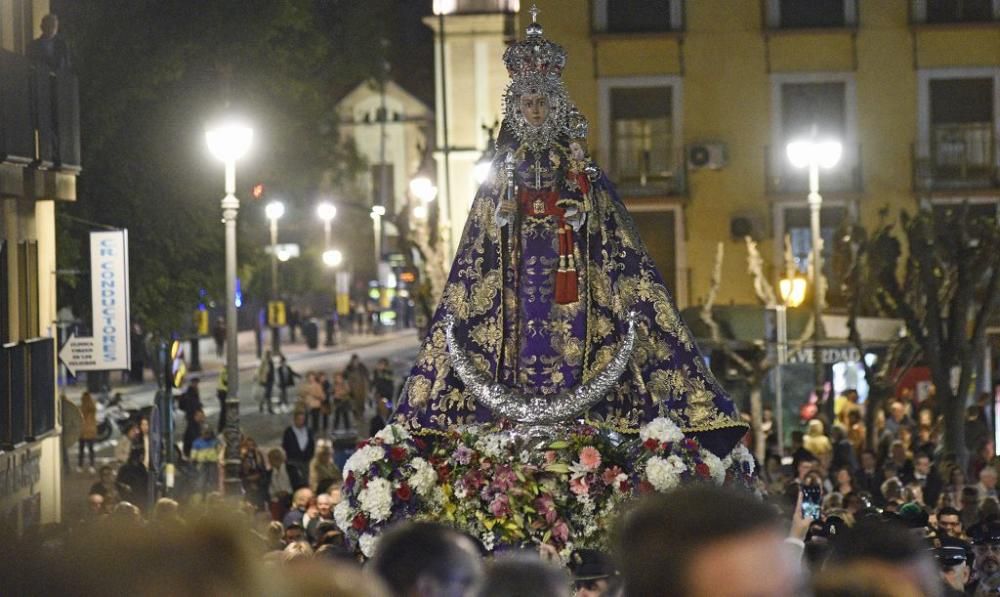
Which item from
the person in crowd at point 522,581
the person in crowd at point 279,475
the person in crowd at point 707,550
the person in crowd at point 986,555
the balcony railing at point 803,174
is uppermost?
the balcony railing at point 803,174

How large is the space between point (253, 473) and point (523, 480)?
10729 millimetres

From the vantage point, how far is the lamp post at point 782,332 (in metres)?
25.9

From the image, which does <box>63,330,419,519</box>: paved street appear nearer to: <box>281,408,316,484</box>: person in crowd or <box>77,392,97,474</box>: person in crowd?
<box>77,392,97,474</box>: person in crowd

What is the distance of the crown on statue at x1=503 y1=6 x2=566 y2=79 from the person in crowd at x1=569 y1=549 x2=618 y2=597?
112 inches

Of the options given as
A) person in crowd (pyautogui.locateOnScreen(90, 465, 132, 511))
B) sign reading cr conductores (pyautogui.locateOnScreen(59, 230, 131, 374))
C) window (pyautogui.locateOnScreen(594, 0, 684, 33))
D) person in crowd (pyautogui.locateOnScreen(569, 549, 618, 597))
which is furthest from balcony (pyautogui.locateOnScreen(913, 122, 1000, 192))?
person in crowd (pyautogui.locateOnScreen(569, 549, 618, 597))

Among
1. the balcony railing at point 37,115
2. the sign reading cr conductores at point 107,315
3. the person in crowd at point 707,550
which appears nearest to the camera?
the person in crowd at point 707,550

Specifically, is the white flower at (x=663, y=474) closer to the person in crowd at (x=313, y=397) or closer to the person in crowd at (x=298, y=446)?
the person in crowd at (x=298, y=446)

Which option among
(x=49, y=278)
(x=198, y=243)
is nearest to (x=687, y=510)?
(x=49, y=278)

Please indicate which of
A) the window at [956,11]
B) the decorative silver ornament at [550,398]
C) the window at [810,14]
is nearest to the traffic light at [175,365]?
the decorative silver ornament at [550,398]

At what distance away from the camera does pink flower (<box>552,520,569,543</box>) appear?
31.7ft

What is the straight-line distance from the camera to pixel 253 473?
2011 centimetres

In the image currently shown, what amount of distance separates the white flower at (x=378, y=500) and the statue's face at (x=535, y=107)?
2.05 metres

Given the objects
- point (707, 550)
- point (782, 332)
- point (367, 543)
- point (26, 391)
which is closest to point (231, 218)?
point (26, 391)

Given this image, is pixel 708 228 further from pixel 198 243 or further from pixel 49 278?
pixel 49 278
